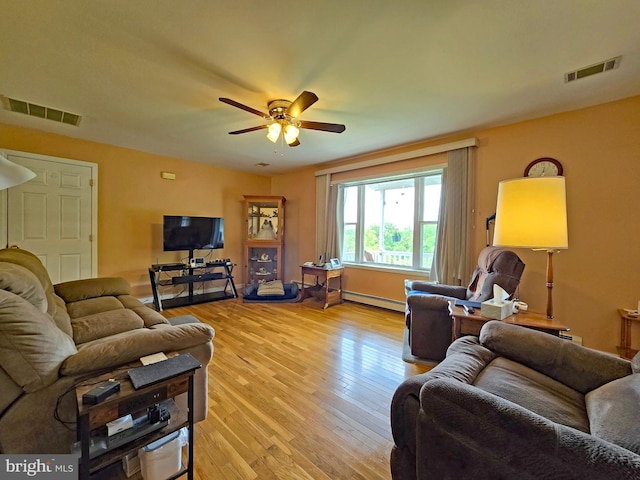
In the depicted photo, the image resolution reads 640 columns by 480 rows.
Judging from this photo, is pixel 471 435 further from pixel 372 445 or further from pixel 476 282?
pixel 476 282

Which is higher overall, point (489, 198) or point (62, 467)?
point (489, 198)

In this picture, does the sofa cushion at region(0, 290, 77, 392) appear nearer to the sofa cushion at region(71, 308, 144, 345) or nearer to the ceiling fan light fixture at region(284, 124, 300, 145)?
the sofa cushion at region(71, 308, 144, 345)

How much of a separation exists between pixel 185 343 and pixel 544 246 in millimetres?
2289

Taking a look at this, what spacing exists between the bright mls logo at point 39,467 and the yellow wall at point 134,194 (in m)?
3.50

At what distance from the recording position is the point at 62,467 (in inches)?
43.3

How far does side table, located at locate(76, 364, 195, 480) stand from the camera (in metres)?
1.03

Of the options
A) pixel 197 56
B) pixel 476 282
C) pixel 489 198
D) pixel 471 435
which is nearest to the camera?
pixel 471 435

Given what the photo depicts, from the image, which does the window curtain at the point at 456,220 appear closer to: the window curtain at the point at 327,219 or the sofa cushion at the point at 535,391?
the window curtain at the point at 327,219

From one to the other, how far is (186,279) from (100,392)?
3.45m

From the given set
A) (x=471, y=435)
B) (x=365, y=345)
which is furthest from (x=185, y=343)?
(x=365, y=345)

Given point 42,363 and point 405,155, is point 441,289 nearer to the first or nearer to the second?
point 405,155

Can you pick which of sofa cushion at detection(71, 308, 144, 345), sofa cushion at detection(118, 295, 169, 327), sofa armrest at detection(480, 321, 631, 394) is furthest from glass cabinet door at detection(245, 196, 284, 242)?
sofa armrest at detection(480, 321, 631, 394)

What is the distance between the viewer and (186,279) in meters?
4.24

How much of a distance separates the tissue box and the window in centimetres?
187
